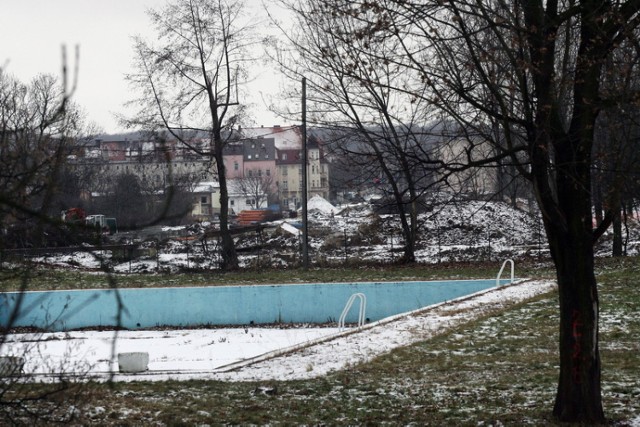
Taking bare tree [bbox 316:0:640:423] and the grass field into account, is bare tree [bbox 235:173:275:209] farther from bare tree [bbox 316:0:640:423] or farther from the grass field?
bare tree [bbox 316:0:640:423]

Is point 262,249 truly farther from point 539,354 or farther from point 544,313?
point 539,354

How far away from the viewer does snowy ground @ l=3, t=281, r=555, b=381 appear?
12273 mm

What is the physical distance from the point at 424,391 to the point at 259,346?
25.8ft

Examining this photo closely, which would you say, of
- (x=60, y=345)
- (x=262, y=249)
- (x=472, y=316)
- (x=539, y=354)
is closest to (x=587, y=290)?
(x=539, y=354)

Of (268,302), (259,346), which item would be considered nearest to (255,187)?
(268,302)

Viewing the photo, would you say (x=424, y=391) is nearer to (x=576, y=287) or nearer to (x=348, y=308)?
(x=576, y=287)

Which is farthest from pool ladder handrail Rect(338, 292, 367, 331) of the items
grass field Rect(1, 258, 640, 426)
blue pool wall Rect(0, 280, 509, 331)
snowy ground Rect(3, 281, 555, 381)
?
blue pool wall Rect(0, 280, 509, 331)

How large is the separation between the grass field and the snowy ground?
23.1 inches

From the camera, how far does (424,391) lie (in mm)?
10117

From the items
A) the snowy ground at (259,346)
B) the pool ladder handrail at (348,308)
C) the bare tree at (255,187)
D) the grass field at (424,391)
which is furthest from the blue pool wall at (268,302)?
the bare tree at (255,187)

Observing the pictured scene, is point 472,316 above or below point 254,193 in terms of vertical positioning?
below

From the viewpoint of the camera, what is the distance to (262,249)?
3919cm

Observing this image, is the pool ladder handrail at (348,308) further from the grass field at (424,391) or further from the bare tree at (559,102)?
the bare tree at (559,102)

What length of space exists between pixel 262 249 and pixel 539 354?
2708 centimetres
